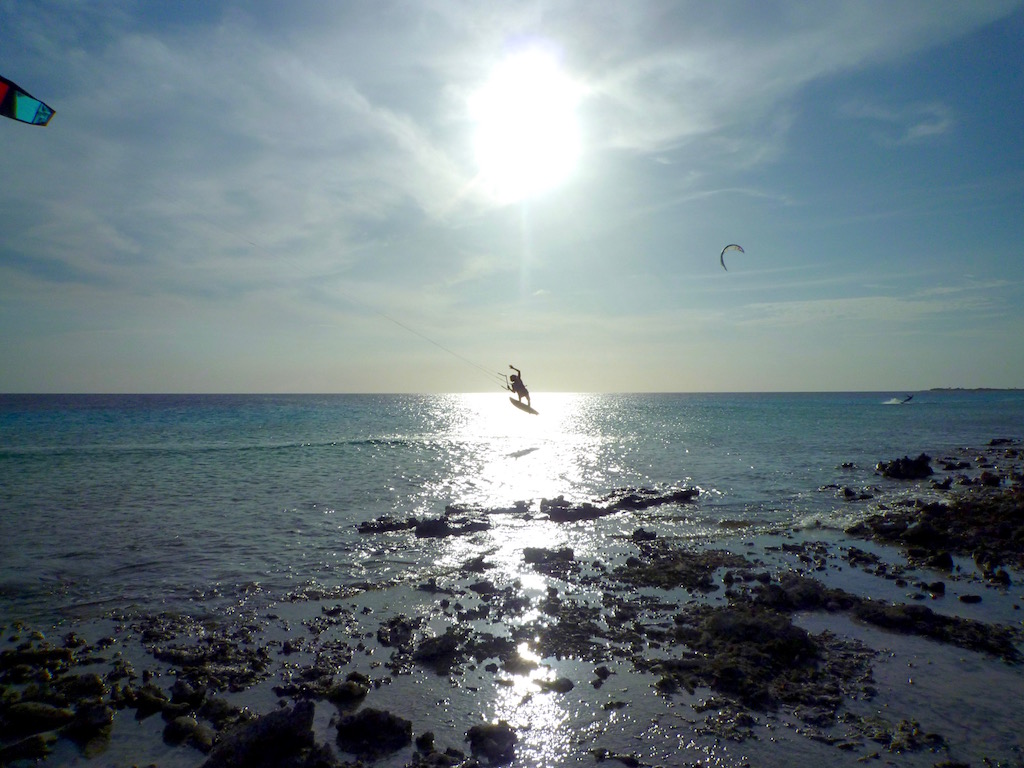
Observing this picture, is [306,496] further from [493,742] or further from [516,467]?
[493,742]

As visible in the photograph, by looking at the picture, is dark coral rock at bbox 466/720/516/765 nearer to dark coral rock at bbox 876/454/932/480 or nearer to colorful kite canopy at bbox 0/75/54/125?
colorful kite canopy at bbox 0/75/54/125

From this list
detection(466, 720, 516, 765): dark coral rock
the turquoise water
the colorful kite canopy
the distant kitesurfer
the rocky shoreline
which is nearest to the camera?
detection(466, 720, 516, 765): dark coral rock

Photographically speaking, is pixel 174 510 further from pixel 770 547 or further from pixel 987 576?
pixel 987 576

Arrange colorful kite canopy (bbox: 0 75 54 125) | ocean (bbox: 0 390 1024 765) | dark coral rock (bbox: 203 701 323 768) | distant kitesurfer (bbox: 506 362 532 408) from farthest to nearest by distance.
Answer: distant kitesurfer (bbox: 506 362 532 408)
ocean (bbox: 0 390 1024 765)
colorful kite canopy (bbox: 0 75 54 125)
dark coral rock (bbox: 203 701 323 768)

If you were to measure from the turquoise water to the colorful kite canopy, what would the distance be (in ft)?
30.3

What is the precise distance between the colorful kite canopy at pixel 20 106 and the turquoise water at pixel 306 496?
923cm

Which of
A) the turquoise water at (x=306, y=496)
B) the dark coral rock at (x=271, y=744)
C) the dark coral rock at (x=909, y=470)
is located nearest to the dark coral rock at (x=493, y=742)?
the dark coral rock at (x=271, y=744)

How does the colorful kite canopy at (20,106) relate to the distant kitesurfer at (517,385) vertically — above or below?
above

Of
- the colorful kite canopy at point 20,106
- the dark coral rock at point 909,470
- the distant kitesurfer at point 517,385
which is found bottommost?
the dark coral rock at point 909,470

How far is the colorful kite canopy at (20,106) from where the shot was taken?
9578 millimetres

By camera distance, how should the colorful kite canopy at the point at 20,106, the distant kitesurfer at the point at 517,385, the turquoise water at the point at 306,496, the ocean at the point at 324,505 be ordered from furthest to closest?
1. the distant kitesurfer at the point at 517,385
2. the turquoise water at the point at 306,496
3. the ocean at the point at 324,505
4. the colorful kite canopy at the point at 20,106

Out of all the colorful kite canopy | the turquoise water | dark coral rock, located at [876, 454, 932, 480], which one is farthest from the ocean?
the colorful kite canopy

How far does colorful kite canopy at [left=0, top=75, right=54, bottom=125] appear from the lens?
958 centimetres

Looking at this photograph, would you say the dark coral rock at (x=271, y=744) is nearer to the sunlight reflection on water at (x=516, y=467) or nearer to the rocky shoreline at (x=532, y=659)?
the rocky shoreline at (x=532, y=659)
